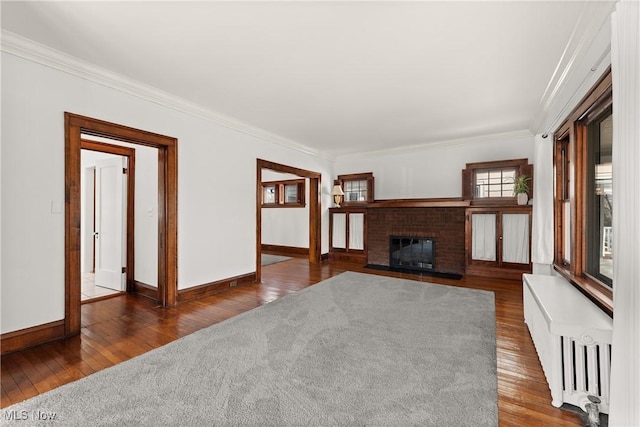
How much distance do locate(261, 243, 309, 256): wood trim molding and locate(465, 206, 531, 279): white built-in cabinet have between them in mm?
4015

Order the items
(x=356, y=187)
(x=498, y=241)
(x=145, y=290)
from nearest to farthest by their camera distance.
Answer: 1. (x=145, y=290)
2. (x=498, y=241)
3. (x=356, y=187)

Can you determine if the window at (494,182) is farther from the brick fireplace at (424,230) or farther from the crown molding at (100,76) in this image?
the crown molding at (100,76)

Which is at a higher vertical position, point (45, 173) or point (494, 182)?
point (494, 182)

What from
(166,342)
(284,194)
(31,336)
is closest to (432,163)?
(284,194)

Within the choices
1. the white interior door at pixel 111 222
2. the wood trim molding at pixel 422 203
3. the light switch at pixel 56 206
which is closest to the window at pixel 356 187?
the wood trim molding at pixel 422 203

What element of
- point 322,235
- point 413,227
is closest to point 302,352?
point 413,227

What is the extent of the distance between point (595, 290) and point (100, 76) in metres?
4.84

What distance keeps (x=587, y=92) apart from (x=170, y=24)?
11.2ft

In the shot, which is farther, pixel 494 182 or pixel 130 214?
pixel 494 182

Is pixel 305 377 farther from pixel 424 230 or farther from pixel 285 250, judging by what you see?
pixel 285 250

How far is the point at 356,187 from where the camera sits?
7055 millimetres

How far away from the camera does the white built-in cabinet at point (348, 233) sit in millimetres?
6633

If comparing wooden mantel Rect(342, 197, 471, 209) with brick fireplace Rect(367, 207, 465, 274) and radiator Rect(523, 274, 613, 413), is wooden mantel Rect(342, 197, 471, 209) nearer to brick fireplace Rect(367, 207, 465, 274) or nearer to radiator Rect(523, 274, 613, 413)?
brick fireplace Rect(367, 207, 465, 274)

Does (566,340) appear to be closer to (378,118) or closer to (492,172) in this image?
(378,118)
